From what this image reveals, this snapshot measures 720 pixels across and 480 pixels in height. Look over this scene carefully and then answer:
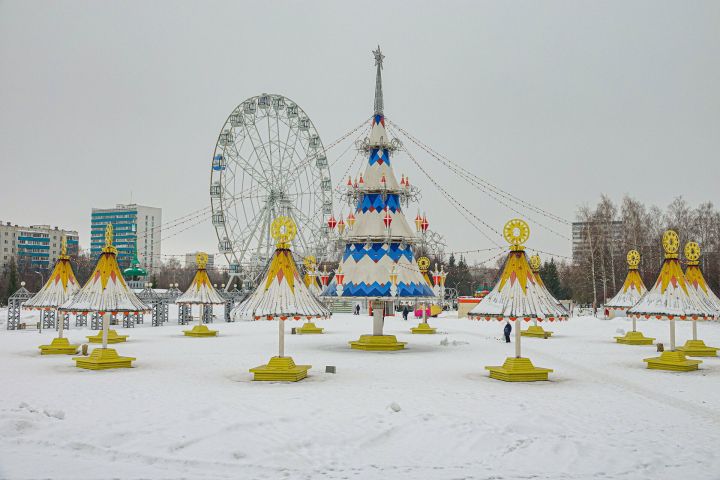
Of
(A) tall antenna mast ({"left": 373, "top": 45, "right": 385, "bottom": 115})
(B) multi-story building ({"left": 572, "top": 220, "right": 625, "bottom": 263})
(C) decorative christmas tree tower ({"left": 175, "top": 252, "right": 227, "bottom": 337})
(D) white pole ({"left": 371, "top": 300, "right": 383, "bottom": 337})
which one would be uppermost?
(A) tall antenna mast ({"left": 373, "top": 45, "right": 385, "bottom": 115})

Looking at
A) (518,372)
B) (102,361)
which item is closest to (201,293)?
(102,361)

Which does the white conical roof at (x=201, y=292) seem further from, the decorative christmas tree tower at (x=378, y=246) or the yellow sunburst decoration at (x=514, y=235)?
the yellow sunburst decoration at (x=514, y=235)

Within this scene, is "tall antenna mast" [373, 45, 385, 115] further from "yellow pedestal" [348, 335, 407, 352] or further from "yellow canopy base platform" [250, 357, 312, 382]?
"yellow canopy base platform" [250, 357, 312, 382]

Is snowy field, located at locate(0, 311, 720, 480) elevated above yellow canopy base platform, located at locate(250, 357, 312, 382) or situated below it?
below

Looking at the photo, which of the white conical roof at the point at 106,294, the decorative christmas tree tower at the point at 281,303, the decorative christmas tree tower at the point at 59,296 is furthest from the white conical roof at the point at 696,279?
the decorative christmas tree tower at the point at 59,296

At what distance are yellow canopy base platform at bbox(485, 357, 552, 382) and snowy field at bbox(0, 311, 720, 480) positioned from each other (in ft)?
1.09

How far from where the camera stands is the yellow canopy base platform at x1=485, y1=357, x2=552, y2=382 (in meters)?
14.5

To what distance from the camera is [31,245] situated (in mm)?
100375

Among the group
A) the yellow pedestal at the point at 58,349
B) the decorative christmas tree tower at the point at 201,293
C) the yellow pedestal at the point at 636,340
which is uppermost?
the decorative christmas tree tower at the point at 201,293

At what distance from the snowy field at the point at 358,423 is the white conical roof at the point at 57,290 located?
531 cm

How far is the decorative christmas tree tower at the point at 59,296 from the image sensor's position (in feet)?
67.3

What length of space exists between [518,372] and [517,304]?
172 centimetres

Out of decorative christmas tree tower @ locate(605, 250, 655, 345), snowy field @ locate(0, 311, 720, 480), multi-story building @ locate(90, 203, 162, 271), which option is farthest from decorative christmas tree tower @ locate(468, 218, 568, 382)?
multi-story building @ locate(90, 203, 162, 271)

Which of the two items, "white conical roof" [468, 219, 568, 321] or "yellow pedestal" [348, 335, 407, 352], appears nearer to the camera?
"white conical roof" [468, 219, 568, 321]
